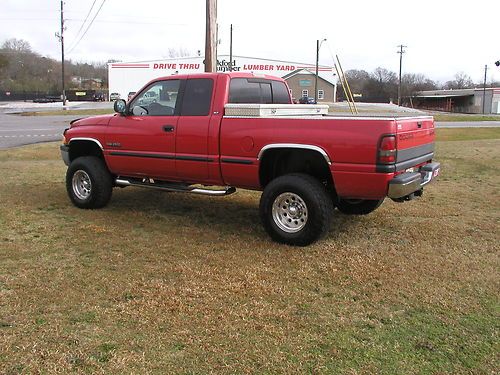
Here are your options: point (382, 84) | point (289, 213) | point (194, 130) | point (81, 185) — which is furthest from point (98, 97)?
point (289, 213)

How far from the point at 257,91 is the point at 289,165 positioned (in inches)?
48.5

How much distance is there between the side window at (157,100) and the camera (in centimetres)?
640

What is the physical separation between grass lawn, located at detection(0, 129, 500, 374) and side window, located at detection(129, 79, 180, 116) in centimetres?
140

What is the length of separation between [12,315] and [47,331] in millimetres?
431

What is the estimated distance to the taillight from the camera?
4.83 m

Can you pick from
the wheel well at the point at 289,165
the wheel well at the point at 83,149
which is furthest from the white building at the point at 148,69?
the wheel well at the point at 289,165

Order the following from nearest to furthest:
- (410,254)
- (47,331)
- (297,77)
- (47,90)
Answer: (47,331) < (410,254) < (297,77) < (47,90)

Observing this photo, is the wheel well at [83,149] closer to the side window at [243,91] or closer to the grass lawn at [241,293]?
the grass lawn at [241,293]

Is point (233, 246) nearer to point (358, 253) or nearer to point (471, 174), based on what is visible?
point (358, 253)

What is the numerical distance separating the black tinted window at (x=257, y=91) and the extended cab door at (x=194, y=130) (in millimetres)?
297

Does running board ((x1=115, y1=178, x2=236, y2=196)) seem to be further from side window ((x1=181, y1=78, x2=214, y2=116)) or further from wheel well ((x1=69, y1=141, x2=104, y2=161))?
side window ((x1=181, y1=78, x2=214, y2=116))

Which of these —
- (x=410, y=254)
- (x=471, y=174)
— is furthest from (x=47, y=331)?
(x=471, y=174)

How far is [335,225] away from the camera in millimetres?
6422

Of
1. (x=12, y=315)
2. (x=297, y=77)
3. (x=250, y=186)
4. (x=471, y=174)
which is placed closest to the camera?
(x=12, y=315)
